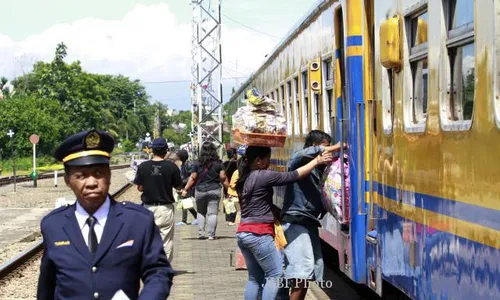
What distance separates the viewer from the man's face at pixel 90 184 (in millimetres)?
4184

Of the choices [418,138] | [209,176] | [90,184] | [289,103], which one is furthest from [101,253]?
[209,176]

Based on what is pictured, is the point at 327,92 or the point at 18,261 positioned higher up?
the point at 327,92

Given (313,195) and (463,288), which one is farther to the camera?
(313,195)

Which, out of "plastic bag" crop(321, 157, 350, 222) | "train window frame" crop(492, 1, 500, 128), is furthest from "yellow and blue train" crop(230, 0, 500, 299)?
"plastic bag" crop(321, 157, 350, 222)

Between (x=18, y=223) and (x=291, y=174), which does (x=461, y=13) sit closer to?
(x=291, y=174)

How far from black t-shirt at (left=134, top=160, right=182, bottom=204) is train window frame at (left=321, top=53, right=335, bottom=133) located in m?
1.90

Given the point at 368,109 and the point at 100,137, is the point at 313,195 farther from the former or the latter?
the point at 100,137

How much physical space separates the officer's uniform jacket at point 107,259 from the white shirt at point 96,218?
0.8 inches

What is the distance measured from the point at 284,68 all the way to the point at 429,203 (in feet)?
32.8

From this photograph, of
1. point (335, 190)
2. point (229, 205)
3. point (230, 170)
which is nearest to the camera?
point (335, 190)

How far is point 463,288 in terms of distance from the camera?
5.14 m

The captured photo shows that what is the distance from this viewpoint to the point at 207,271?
13.3 meters

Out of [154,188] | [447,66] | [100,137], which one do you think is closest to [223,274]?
[154,188]

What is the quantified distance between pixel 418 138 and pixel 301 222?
93.1 inches
